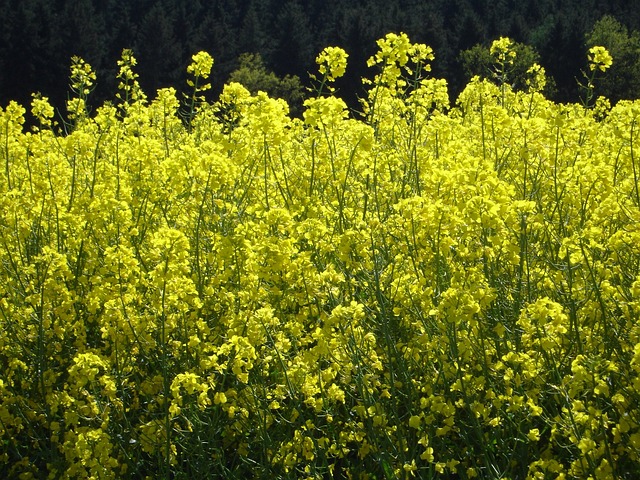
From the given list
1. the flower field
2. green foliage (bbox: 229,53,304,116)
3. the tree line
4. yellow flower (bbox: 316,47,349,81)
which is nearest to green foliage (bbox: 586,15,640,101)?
the tree line

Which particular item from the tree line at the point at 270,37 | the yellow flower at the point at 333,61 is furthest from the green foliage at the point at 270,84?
the yellow flower at the point at 333,61

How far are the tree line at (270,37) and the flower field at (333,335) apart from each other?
75.5ft

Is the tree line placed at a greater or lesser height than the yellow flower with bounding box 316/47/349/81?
greater

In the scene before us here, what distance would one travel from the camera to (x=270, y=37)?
46219 millimetres

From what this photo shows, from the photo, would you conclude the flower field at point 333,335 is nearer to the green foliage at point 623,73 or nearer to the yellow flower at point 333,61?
the yellow flower at point 333,61

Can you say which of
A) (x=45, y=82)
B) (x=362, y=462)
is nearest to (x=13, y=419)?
(x=362, y=462)

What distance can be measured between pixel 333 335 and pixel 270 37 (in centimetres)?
4440

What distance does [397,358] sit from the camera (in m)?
3.37

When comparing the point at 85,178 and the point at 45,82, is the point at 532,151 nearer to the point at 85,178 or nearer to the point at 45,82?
the point at 85,178

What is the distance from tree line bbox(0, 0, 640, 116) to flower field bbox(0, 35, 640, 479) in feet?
75.5

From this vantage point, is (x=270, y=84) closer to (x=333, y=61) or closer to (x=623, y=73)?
(x=623, y=73)

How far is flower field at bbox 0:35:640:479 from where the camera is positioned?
10.4ft

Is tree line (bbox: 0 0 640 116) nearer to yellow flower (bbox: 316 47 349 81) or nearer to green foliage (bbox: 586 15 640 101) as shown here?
green foliage (bbox: 586 15 640 101)

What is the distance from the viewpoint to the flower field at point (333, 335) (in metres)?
3.16
